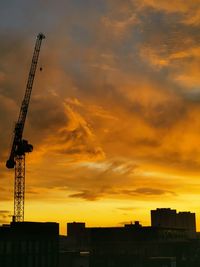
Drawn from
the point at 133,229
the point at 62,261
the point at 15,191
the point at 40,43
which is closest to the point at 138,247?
the point at 133,229

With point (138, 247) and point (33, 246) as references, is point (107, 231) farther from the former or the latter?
point (33, 246)

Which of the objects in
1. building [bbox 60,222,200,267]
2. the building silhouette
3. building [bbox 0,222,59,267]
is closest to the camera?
building [bbox 0,222,59,267]

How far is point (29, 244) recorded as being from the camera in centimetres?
13175

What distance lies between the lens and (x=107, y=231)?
19500 cm

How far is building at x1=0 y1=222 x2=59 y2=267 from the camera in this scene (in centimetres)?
12481

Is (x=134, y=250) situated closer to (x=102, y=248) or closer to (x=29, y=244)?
(x=102, y=248)

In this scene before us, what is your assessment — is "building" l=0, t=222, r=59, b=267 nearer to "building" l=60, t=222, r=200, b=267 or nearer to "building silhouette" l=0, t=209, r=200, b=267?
"building silhouette" l=0, t=209, r=200, b=267

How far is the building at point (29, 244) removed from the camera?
409 feet

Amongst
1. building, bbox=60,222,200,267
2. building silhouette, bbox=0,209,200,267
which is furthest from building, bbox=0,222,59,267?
building, bbox=60,222,200,267

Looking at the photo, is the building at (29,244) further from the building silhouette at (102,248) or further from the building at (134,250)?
the building at (134,250)

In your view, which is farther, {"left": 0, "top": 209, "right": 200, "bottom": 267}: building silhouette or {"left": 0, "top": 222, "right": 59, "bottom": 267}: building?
{"left": 0, "top": 209, "right": 200, "bottom": 267}: building silhouette

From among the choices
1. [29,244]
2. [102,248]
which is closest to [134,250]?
[102,248]

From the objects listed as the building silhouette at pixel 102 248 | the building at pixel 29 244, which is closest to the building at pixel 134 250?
the building silhouette at pixel 102 248

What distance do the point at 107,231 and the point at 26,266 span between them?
68965mm
